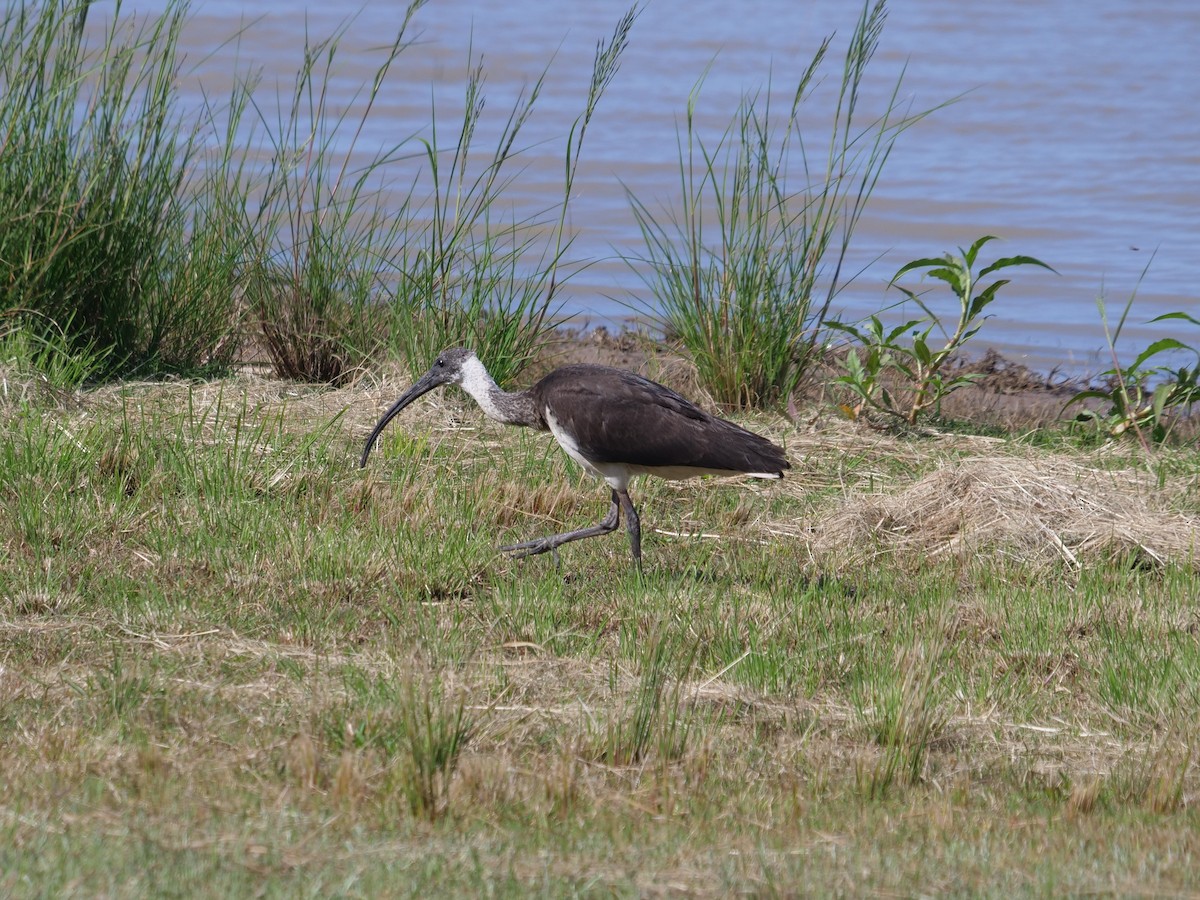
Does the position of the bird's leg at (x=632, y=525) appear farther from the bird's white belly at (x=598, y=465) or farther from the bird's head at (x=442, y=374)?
the bird's head at (x=442, y=374)

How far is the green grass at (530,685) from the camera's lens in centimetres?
373

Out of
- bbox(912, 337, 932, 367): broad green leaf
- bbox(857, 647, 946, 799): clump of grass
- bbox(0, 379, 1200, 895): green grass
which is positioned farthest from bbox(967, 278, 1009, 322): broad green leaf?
bbox(857, 647, 946, 799): clump of grass

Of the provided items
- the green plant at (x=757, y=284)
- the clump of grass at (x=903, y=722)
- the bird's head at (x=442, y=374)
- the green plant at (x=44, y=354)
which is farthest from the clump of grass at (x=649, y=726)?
the green plant at (x=757, y=284)

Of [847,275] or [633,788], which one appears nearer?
[633,788]

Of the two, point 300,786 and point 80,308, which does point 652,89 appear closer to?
point 80,308

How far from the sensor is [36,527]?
6.15m

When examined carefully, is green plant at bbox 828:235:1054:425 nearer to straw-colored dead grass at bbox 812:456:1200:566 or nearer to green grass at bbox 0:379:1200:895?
green grass at bbox 0:379:1200:895

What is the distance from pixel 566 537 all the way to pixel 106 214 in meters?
3.42

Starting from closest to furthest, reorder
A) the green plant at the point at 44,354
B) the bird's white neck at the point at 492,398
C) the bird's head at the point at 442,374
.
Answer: the bird's white neck at the point at 492,398, the bird's head at the point at 442,374, the green plant at the point at 44,354

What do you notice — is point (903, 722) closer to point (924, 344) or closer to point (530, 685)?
point (530, 685)

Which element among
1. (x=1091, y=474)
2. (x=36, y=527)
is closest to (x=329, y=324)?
(x=36, y=527)

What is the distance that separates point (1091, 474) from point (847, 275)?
733 centimetres

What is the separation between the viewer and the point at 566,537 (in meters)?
6.56

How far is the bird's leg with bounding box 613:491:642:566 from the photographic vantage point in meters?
6.54
